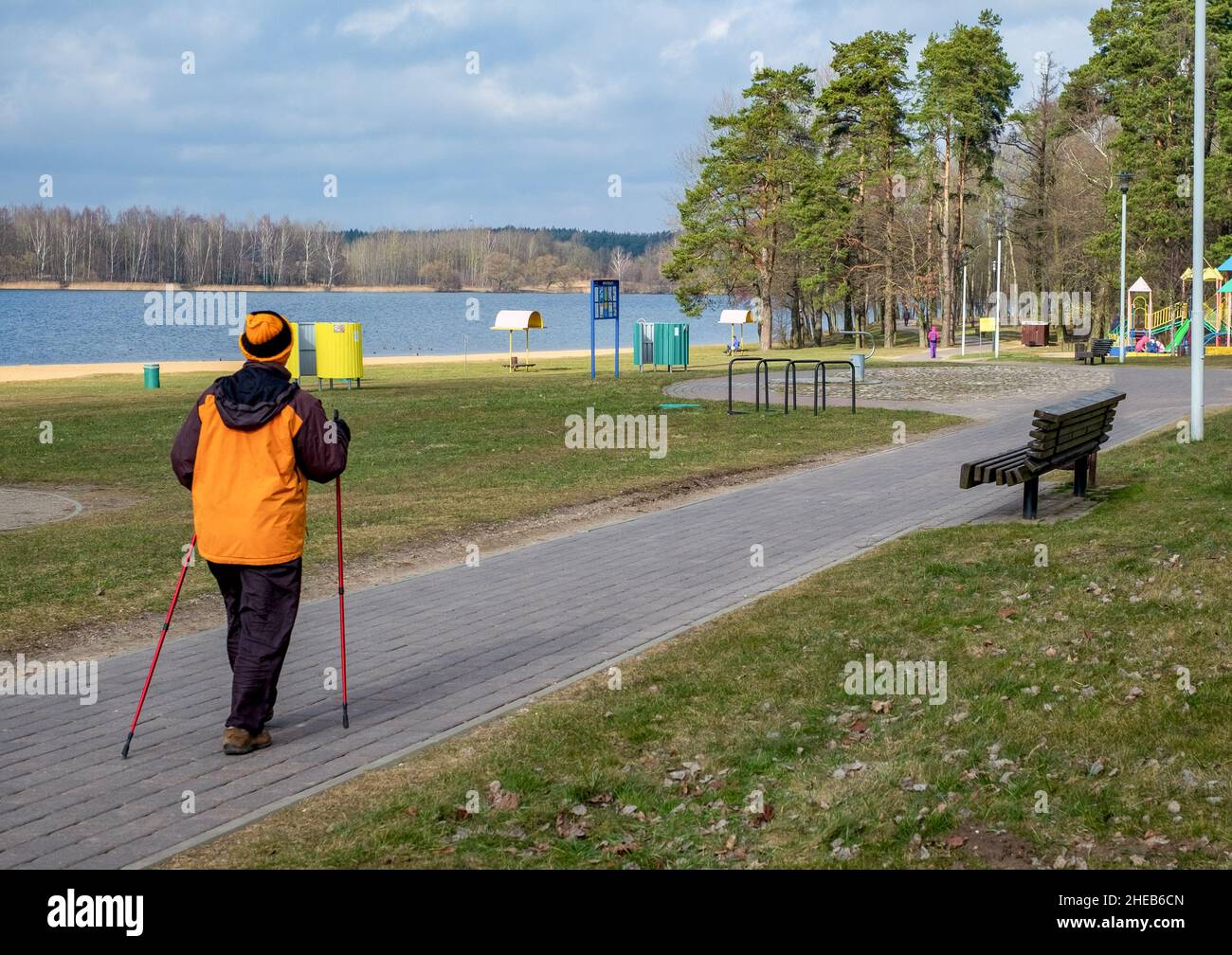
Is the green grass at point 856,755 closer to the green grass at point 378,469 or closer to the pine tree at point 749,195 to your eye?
the green grass at point 378,469

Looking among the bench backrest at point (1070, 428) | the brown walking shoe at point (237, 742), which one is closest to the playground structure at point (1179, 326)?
the bench backrest at point (1070, 428)

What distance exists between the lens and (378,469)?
16.5 m

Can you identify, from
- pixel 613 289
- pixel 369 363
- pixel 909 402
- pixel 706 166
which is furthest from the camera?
pixel 706 166

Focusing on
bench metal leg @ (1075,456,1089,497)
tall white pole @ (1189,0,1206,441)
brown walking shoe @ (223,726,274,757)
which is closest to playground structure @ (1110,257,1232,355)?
tall white pole @ (1189,0,1206,441)

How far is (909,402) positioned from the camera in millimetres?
25812

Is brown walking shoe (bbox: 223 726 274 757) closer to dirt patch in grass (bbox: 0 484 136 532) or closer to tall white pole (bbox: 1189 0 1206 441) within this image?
dirt patch in grass (bbox: 0 484 136 532)

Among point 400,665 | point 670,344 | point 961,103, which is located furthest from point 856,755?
point 961,103

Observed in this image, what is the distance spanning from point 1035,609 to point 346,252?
6022 inches

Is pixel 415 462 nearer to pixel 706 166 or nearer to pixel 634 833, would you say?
pixel 634 833

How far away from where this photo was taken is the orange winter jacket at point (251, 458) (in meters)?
5.93

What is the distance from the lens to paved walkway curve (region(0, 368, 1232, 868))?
5.38 m

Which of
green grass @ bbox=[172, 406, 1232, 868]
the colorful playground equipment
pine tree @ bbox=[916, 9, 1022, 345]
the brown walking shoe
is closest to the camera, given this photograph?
green grass @ bbox=[172, 406, 1232, 868]
